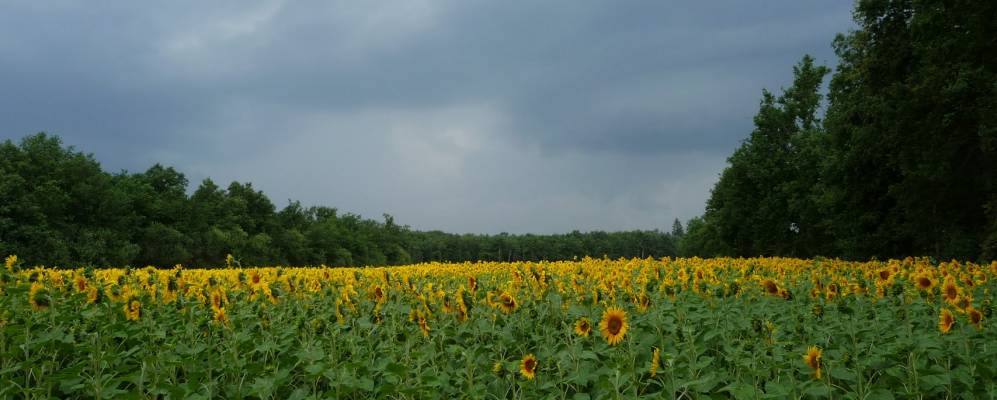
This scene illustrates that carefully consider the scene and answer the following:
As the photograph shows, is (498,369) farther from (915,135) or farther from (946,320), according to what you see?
(915,135)

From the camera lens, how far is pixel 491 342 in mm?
6367

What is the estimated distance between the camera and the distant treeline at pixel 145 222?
132 ft

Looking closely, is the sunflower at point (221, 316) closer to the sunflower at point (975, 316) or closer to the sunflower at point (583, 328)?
the sunflower at point (583, 328)

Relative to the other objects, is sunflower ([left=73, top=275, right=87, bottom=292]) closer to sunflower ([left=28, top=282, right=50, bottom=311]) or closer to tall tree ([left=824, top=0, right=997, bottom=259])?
sunflower ([left=28, top=282, right=50, bottom=311])

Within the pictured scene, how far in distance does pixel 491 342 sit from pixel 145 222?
51863mm

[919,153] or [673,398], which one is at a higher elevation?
[919,153]

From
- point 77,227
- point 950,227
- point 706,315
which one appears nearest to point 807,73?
point 950,227

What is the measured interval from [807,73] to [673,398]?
130 ft

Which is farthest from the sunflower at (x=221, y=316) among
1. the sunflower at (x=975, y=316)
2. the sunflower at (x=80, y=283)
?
the sunflower at (x=975, y=316)

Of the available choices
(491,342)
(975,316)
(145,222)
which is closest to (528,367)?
(491,342)

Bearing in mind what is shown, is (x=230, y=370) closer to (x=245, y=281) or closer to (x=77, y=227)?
(x=245, y=281)

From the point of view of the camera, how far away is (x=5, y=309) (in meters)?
6.52

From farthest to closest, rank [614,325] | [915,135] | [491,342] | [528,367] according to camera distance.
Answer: [915,135]
[491,342]
[614,325]
[528,367]

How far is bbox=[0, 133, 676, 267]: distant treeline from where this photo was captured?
40.2 metres
